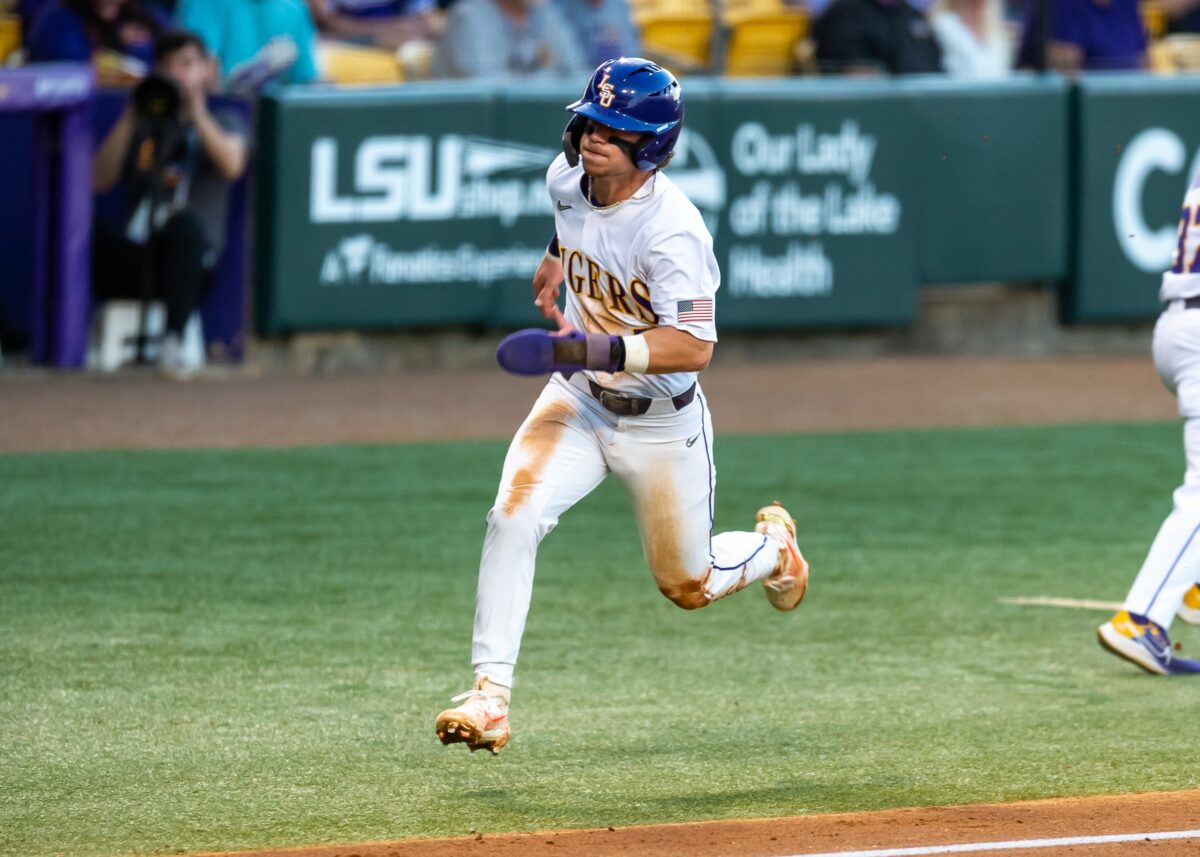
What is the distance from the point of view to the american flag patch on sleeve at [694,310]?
5109 millimetres

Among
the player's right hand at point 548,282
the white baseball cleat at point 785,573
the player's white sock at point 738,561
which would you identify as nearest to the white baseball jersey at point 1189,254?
the white baseball cleat at point 785,573

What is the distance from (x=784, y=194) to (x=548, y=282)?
800cm

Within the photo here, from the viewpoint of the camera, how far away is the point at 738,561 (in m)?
5.81

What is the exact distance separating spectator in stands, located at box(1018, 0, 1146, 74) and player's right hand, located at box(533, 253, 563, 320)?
9148mm

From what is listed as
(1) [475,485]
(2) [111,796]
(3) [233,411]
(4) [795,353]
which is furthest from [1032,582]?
(4) [795,353]

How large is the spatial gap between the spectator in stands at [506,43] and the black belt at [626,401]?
25.8 ft

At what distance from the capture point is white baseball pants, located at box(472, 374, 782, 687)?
A: 5.15m

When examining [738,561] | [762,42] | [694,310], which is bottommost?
[738,561]

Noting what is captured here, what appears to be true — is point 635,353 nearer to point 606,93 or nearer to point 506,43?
point 606,93

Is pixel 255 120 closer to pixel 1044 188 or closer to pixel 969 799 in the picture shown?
pixel 1044 188

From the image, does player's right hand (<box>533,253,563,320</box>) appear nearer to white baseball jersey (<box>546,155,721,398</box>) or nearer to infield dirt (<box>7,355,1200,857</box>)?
white baseball jersey (<box>546,155,721,398</box>)

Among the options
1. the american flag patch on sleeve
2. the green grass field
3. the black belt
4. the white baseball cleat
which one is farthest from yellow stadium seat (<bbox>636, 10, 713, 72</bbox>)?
the american flag patch on sleeve

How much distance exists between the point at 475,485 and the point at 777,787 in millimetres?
4854

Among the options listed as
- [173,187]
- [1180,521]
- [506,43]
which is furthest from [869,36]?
[1180,521]
